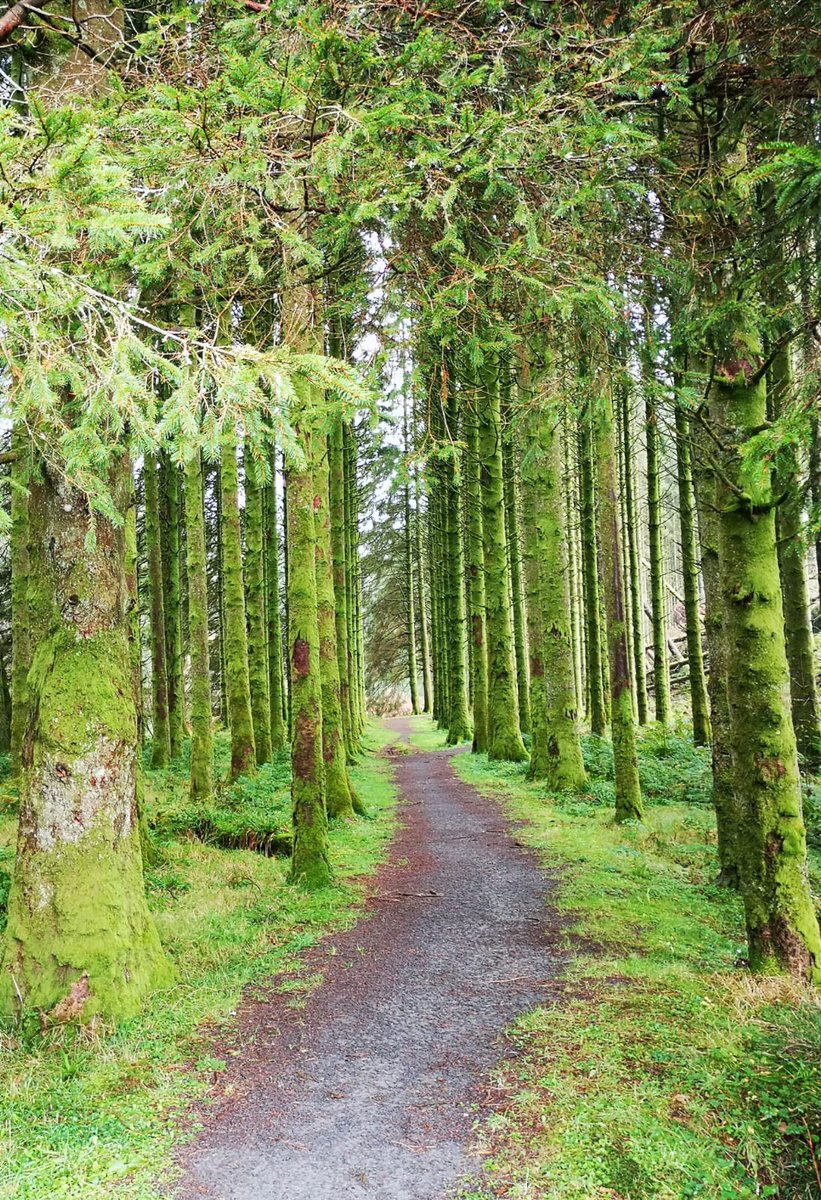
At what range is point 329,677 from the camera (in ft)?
36.1

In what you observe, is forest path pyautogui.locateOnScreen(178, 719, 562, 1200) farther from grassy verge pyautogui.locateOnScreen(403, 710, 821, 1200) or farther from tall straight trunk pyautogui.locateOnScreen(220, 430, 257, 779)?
tall straight trunk pyautogui.locateOnScreen(220, 430, 257, 779)

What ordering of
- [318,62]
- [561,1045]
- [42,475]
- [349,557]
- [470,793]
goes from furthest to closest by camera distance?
[349,557]
[470,793]
[42,475]
[561,1045]
[318,62]

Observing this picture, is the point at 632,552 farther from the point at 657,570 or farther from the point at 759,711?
the point at 759,711

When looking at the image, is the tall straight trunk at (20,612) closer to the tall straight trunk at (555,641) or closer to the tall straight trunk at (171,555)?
the tall straight trunk at (171,555)

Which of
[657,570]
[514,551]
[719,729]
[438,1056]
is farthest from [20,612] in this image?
[657,570]

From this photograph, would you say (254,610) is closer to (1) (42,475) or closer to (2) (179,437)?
(1) (42,475)

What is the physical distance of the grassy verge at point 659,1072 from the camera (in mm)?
3068

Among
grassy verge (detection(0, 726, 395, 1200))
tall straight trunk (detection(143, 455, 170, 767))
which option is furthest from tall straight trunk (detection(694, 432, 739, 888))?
tall straight trunk (detection(143, 455, 170, 767))

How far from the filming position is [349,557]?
22531mm

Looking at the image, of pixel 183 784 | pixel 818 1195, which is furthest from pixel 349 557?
pixel 818 1195

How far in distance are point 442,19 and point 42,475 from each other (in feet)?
14.0

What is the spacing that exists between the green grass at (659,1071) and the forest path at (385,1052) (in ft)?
0.82

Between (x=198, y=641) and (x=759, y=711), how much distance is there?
32.1 ft

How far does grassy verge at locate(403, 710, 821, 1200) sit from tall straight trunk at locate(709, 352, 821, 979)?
425 mm
